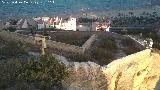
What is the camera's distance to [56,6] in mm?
83875

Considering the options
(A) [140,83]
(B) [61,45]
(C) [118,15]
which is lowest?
(C) [118,15]

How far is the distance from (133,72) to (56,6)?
2709 inches

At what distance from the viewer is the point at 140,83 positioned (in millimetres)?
17875

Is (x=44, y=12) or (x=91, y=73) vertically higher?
(x=91, y=73)

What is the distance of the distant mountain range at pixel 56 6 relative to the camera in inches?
2970

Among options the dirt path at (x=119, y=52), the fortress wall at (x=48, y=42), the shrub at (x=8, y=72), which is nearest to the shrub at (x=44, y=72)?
the shrub at (x=8, y=72)

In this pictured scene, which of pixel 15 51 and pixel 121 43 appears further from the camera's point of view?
pixel 121 43

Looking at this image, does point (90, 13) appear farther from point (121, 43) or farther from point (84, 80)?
point (84, 80)

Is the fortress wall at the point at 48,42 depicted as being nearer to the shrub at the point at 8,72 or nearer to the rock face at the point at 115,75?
the rock face at the point at 115,75

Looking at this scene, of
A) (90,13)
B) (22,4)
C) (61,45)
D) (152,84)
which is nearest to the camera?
(61,45)

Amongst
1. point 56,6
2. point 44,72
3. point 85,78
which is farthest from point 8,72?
point 56,6

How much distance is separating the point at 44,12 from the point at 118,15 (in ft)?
42.7

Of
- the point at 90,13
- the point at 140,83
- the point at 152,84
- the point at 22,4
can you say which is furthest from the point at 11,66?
the point at 22,4

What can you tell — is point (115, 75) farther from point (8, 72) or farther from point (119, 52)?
point (119, 52)
